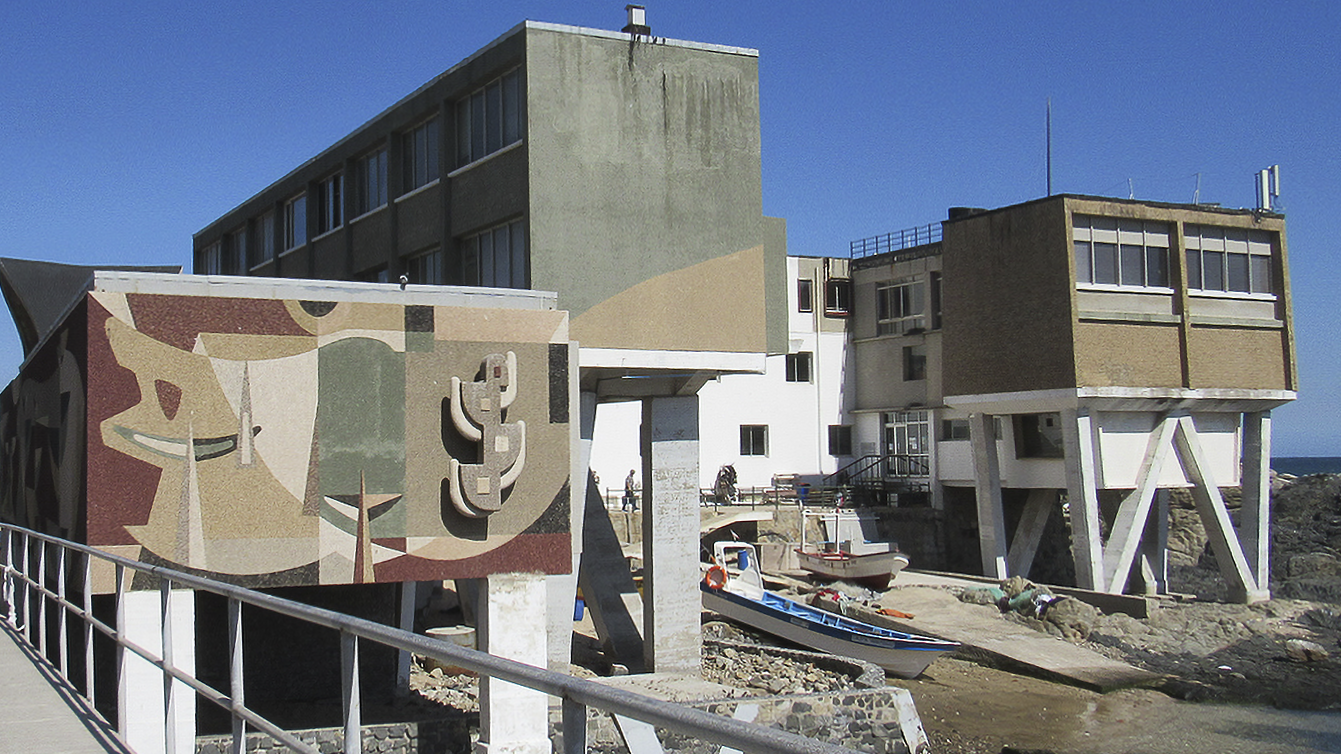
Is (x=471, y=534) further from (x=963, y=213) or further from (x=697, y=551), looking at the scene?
(x=963, y=213)

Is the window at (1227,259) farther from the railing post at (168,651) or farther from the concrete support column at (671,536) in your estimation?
the railing post at (168,651)

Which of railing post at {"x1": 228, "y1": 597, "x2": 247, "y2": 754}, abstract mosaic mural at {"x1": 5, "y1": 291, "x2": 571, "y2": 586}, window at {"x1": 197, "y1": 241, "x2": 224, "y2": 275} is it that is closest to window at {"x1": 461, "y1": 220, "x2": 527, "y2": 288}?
abstract mosaic mural at {"x1": 5, "y1": 291, "x2": 571, "y2": 586}

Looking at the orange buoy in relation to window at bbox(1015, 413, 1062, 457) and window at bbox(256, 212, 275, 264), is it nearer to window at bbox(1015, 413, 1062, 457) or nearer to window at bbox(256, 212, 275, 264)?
window at bbox(1015, 413, 1062, 457)

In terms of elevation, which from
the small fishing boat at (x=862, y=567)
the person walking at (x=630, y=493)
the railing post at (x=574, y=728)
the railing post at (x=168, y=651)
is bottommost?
the small fishing boat at (x=862, y=567)

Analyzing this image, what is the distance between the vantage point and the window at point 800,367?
51.0 meters

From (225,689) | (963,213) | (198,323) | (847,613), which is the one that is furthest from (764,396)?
(198,323)

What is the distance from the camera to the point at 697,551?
25.0 meters

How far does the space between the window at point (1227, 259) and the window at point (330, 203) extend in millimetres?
26449

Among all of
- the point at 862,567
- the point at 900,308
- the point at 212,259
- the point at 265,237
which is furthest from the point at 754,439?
the point at 212,259

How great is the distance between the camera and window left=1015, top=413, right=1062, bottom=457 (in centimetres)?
4081

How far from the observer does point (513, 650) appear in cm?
1773

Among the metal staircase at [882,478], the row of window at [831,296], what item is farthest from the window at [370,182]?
the metal staircase at [882,478]

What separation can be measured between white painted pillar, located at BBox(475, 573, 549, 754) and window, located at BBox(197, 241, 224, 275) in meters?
25.9

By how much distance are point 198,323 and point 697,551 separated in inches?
475
